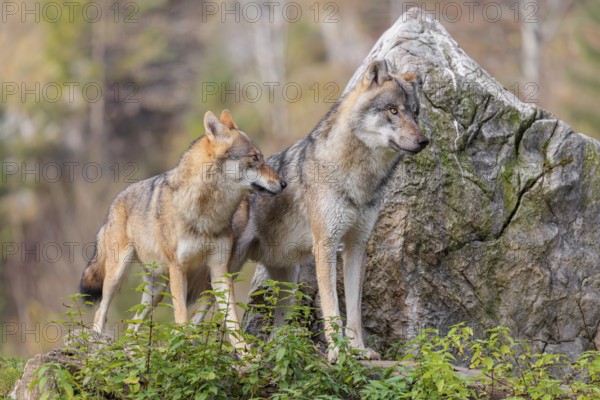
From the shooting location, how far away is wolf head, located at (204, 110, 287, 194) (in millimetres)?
8828

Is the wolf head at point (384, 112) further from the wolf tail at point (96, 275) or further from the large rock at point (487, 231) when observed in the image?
the wolf tail at point (96, 275)

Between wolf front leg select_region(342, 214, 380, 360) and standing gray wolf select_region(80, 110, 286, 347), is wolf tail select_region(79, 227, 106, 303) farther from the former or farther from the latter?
wolf front leg select_region(342, 214, 380, 360)

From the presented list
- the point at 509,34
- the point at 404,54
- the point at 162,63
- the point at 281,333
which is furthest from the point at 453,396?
the point at 162,63

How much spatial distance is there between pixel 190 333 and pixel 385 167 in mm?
2861

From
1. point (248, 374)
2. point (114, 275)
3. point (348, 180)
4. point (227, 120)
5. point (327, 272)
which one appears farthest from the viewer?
point (114, 275)

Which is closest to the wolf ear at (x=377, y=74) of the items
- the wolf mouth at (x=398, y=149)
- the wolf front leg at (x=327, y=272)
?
the wolf mouth at (x=398, y=149)

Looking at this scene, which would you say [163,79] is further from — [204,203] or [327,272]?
[327,272]

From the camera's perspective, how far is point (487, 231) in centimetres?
988

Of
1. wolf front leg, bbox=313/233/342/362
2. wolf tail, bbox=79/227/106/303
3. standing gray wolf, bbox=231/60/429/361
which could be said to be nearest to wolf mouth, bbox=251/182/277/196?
standing gray wolf, bbox=231/60/429/361

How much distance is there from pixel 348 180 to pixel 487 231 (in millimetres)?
1945

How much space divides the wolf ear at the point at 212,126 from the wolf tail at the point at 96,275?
2.07m

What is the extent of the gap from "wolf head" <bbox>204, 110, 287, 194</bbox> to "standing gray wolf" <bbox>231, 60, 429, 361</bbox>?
1.44ft

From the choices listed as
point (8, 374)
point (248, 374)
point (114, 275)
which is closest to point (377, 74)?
point (248, 374)

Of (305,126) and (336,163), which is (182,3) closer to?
(305,126)
